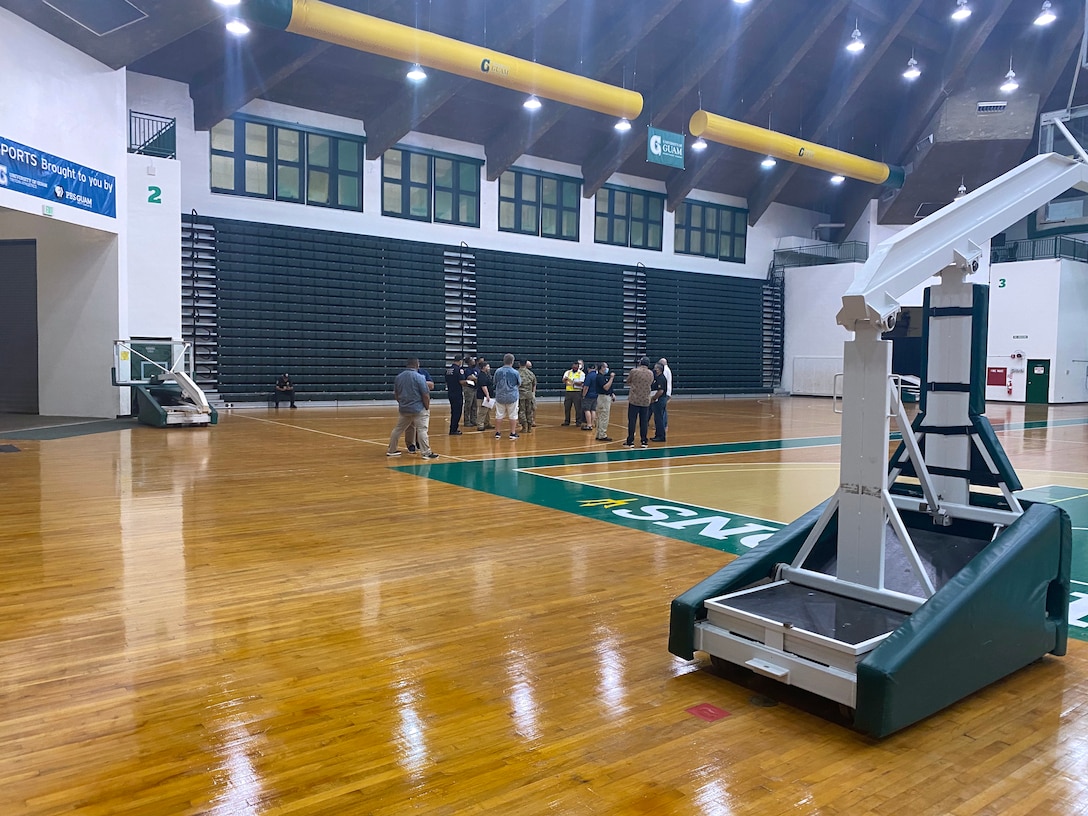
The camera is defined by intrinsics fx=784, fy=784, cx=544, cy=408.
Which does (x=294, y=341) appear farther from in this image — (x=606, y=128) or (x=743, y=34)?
(x=743, y=34)

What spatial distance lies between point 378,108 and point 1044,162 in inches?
707

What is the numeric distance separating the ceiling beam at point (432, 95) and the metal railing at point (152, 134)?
184 inches

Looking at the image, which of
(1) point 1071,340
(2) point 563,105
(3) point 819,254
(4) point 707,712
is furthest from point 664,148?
(4) point 707,712

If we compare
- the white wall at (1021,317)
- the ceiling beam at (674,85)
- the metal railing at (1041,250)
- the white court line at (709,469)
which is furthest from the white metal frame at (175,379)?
the metal railing at (1041,250)

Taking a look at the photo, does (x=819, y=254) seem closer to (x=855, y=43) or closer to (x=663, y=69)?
(x=855, y=43)

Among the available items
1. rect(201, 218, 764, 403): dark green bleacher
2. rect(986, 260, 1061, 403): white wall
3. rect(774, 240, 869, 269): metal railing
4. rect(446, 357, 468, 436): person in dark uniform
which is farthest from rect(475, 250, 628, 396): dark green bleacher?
rect(986, 260, 1061, 403): white wall

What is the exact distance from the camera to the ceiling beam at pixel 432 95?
659 inches

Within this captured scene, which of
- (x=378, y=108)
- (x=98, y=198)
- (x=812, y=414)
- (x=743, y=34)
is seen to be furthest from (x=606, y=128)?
(x=98, y=198)

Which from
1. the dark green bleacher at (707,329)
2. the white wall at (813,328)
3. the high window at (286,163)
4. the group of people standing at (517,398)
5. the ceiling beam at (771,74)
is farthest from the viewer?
the white wall at (813,328)

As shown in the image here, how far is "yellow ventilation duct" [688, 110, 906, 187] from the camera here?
19.0 m

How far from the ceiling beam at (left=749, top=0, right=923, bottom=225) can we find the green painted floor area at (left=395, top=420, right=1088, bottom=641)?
14.3 m

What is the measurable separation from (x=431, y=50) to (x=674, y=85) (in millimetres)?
7355

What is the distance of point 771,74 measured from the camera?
20.3 metres

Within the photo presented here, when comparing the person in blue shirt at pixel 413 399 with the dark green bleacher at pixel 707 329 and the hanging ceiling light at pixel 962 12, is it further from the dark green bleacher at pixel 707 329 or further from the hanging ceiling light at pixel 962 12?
the hanging ceiling light at pixel 962 12
